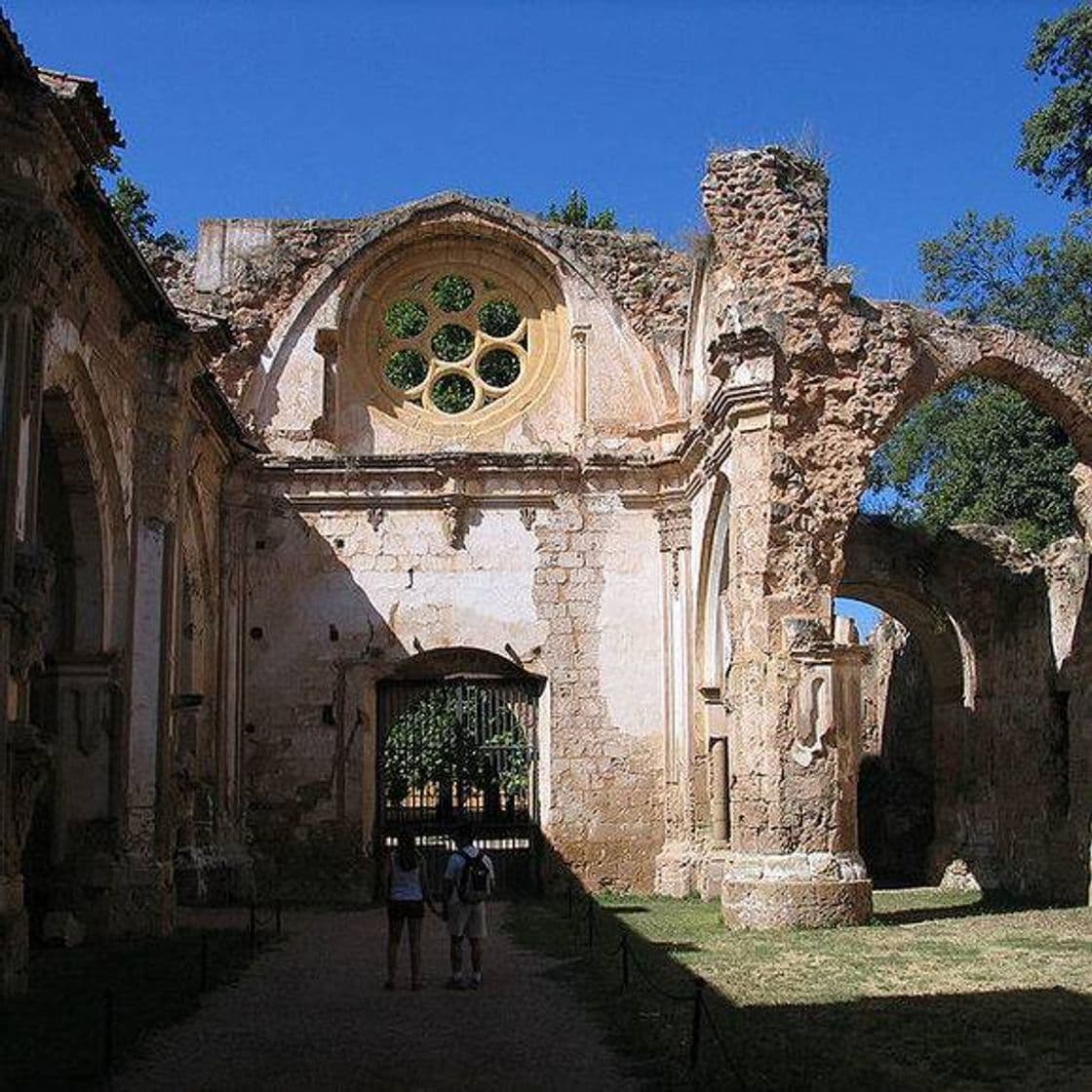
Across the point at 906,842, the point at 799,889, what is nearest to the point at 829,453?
the point at 799,889

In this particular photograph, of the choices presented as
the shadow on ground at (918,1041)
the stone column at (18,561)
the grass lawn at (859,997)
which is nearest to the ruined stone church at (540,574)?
the grass lawn at (859,997)

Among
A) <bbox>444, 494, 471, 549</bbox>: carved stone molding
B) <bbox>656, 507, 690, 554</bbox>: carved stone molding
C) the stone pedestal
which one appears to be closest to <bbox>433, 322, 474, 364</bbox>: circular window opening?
<bbox>444, 494, 471, 549</bbox>: carved stone molding

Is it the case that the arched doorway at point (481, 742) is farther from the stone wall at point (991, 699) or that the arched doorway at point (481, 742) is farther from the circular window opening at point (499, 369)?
the circular window opening at point (499, 369)

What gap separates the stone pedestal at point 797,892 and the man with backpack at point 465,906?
395cm

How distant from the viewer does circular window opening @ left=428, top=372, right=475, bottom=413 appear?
2239 centimetres

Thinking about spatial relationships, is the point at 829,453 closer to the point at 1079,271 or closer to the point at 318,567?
the point at 318,567

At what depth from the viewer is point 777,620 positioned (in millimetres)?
15164

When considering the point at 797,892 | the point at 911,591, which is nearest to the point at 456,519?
the point at 911,591

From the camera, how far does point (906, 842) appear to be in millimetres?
23484

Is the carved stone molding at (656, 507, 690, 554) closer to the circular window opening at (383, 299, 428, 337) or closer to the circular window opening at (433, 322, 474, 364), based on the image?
the circular window opening at (383, 299, 428, 337)

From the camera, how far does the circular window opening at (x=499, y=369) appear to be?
24.3 meters

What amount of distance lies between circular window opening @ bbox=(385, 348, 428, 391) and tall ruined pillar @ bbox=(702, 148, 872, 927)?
702 cm

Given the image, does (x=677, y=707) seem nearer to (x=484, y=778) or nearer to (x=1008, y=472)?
(x=484, y=778)

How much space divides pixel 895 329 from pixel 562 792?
7.48m
